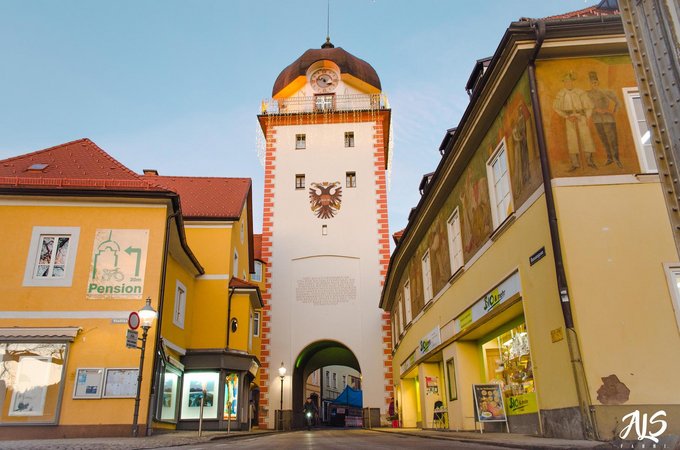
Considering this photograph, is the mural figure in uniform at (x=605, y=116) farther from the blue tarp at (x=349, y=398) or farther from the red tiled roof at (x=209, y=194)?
the blue tarp at (x=349, y=398)

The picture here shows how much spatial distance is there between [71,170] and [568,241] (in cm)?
1585

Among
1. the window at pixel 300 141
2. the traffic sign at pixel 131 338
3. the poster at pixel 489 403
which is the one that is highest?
the window at pixel 300 141

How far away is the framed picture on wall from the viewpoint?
17.0 m

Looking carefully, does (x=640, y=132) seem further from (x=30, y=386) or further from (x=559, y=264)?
(x=30, y=386)

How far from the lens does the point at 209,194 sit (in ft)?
91.0

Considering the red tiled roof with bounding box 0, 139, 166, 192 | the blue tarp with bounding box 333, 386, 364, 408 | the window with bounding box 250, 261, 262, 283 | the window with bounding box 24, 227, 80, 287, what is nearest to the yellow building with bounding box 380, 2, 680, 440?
the red tiled roof with bounding box 0, 139, 166, 192

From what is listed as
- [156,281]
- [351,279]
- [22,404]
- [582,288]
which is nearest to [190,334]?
[156,281]

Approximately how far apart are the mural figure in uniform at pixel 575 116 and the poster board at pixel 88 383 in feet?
43.9

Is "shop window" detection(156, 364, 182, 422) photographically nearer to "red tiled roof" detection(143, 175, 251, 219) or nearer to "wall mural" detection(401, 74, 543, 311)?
"red tiled roof" detection(143, 175, 251, 219)

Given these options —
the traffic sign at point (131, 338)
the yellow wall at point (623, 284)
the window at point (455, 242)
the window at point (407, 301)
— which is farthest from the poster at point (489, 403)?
the window at point (407, 301)

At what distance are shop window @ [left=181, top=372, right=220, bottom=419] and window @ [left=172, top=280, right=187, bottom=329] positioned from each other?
2.26 m

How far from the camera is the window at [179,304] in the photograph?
70.5ft

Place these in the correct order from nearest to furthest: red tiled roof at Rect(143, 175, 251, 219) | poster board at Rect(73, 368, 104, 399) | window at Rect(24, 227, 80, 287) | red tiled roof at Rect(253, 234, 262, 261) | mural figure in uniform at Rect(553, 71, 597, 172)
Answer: mural figure in uniform at Rect(553, 71, 597, 172) < poster board at Rect(73, 368, 104, 399) < window at Rect(24, 227, 80, 287) < red tiled roof at Rect(143, 175, 251, 219) < red tiled roof at Rect(253, 234, 262, 261)

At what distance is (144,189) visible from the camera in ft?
58.6
